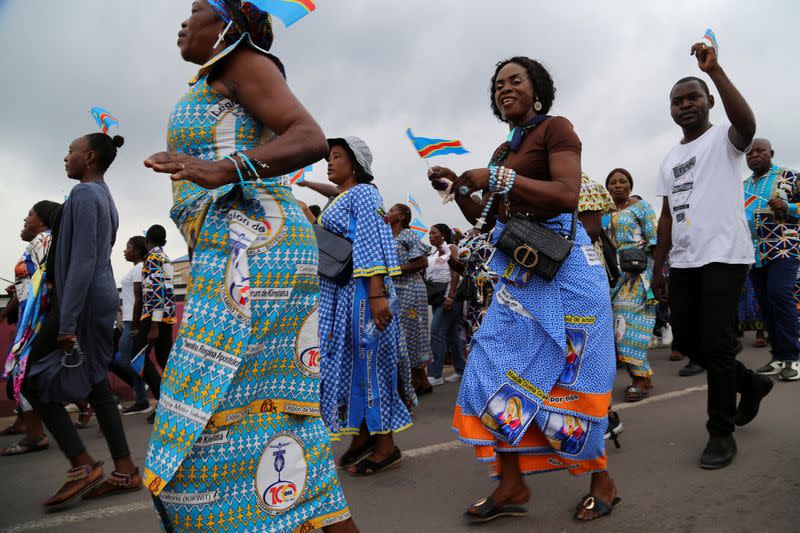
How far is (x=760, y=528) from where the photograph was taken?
283 centimetres

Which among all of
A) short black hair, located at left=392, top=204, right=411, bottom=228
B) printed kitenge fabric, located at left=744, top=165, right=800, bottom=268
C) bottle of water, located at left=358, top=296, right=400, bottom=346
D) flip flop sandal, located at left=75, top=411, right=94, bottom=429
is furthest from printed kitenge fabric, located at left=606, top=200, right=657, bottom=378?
flip flop sandal, located at left=75, top=411, right=94, bottom=429

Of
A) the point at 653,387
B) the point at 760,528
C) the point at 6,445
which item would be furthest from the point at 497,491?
the point at 6,445

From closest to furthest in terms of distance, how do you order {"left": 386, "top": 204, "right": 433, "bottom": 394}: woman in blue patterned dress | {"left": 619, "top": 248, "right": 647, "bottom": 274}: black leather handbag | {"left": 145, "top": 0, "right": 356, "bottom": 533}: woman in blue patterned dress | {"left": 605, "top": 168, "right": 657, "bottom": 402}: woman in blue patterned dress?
{"left": 145, "top": 0, "right": 356, "bottom": 533}: woman in blue patterned dress
{"left": 605, "top": 168, "right": 657, "bottom": 402}: woman in blue patterned dress
{"left": 619, "top": 248, "right": 647, "bottom": 274}: black leather handbag
{"left": 386, "top": 204, "right": 433, "bottom": 394}: woman in blue patterned dress

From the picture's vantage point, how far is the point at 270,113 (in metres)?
1.97

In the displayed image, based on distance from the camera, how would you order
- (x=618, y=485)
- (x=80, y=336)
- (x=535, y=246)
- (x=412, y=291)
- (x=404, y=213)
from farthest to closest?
(x=404, y=213) → (x=412, y=291) → (x=80, y=336) → (x=618, y=485) → (x=535, y=246)

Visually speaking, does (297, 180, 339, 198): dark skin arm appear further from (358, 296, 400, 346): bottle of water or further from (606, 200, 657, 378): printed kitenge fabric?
(606, 200, 657, 378): printed kitenge fabric

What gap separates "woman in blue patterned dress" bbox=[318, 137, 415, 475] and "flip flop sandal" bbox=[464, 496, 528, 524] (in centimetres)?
114

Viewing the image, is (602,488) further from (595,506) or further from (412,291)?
(412,291)

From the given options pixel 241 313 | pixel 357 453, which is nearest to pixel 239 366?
pixel 241 313

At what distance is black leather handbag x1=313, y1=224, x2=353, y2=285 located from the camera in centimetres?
426

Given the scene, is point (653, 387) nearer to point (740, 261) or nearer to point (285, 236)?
point (740, 261)

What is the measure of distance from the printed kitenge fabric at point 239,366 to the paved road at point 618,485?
1.35m

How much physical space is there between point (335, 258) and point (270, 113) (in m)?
2.34

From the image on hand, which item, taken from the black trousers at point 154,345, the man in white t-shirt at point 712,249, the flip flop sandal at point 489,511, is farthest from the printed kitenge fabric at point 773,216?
the black trousers at point 154,345
